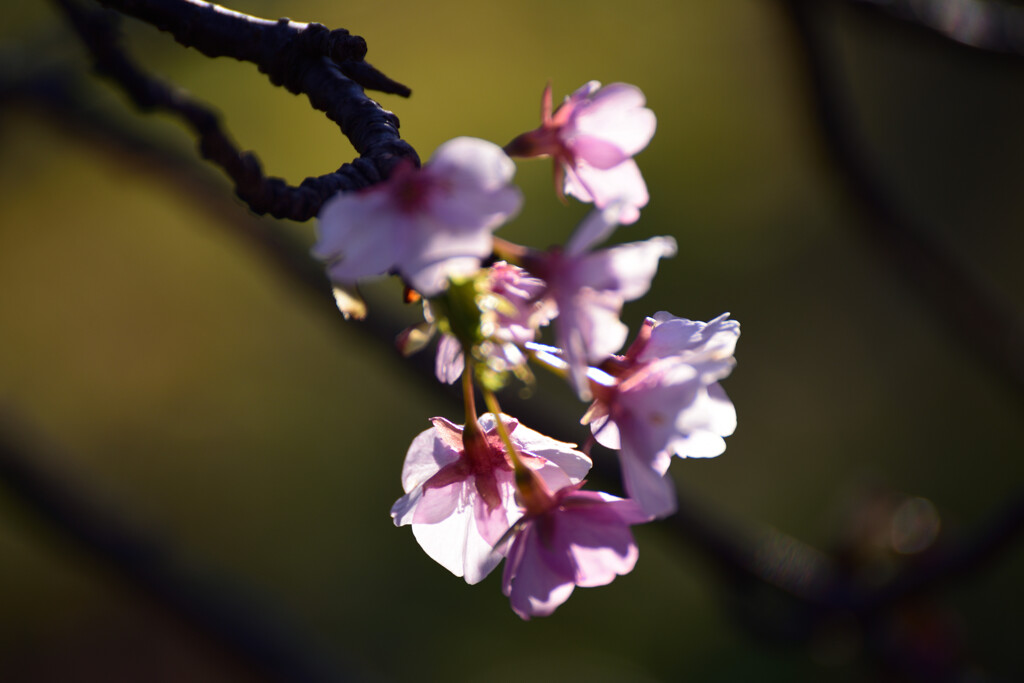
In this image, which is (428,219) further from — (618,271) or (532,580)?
(532,580)

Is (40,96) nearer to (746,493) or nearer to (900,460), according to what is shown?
(746,493)

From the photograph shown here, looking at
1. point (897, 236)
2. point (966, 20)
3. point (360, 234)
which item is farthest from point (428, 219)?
point (897, 236)

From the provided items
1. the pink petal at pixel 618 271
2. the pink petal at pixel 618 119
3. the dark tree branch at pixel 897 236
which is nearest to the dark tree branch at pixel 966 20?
the dark tree branch at pixel 897 236

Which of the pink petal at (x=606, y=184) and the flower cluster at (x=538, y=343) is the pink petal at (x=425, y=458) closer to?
the flower cluster at (x=538, y=343)

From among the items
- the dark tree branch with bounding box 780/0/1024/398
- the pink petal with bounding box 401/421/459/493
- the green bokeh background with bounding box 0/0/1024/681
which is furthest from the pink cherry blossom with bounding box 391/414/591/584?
the green bokeh background with bounding box 0/0/1024/681

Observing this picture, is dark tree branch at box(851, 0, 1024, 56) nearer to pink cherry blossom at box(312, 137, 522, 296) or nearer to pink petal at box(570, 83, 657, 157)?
pink petal at box(570, 83, 657, 157)
